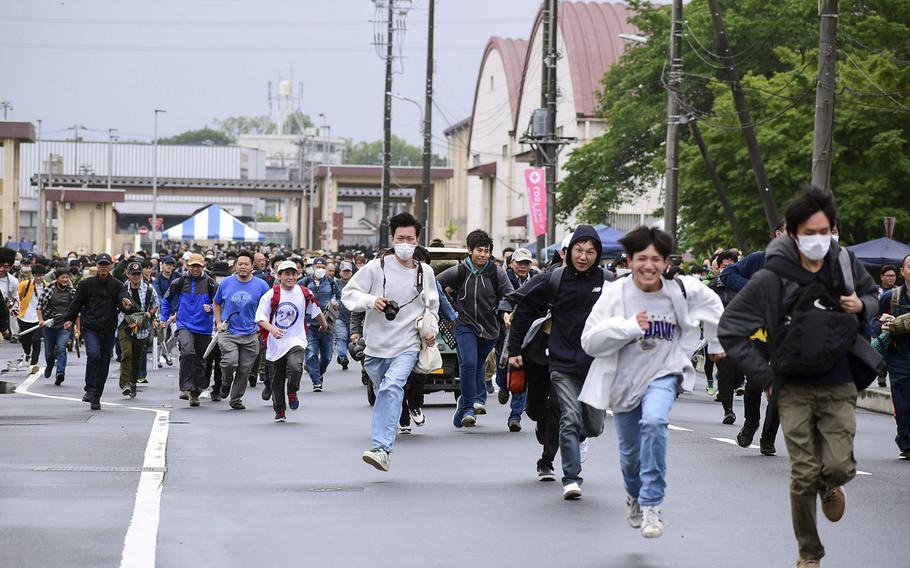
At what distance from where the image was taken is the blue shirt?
1783cm

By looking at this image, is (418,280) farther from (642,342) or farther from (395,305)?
(642,342)

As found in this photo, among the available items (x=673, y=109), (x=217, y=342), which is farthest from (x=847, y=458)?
(x=673, y=109)

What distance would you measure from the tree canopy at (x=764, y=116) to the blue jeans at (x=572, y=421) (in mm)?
21802

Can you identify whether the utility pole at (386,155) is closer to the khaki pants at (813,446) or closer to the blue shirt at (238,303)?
the blue shirt at (238,303)

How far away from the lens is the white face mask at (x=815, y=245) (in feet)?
24.3

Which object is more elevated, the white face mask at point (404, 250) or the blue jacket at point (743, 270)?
the white face mask at point (404, 250)

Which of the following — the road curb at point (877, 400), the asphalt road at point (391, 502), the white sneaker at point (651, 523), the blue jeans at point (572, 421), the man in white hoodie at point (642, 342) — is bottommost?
the road curb at point (877, 400)

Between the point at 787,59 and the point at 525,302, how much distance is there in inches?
1215

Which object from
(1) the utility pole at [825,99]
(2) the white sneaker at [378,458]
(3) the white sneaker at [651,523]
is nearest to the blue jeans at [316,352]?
(1) the utility pole at [825,99]

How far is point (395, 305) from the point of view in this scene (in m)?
11.8

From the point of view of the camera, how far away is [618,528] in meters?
9.05

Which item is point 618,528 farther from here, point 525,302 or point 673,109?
point 673,109

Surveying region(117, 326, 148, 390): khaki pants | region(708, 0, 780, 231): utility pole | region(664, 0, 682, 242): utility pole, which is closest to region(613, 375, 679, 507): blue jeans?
region(117, 326, 148, 390): khaki pants

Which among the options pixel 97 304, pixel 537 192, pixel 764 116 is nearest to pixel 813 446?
pixel 97 304
